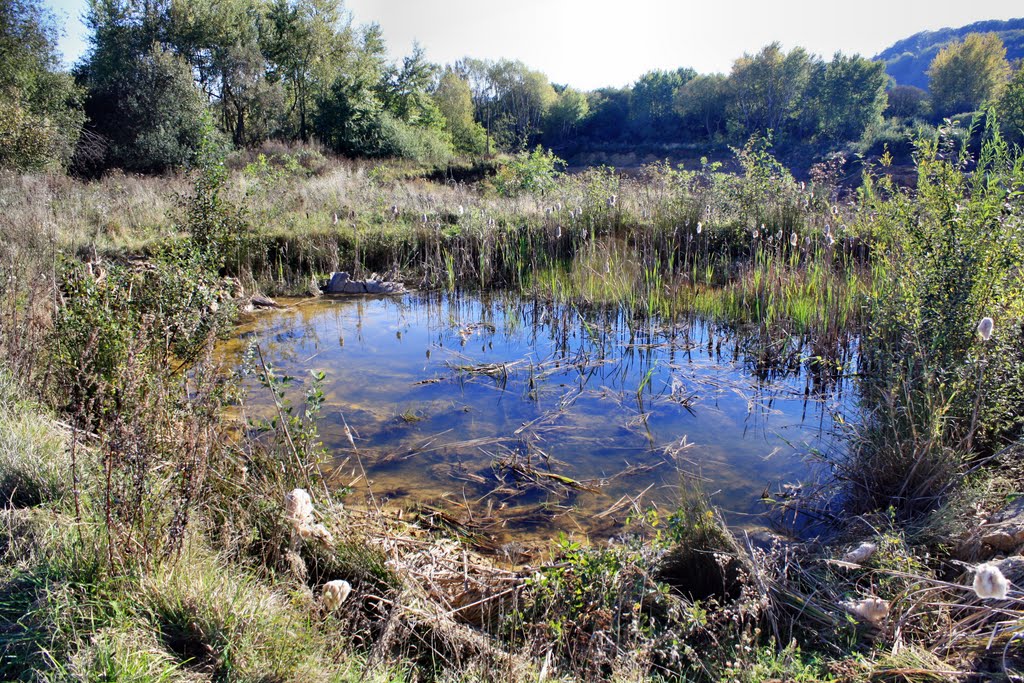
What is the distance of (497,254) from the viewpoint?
A: 9656 mm

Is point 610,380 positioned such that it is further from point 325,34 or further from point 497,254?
point 325,34

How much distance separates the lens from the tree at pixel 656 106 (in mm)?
52406

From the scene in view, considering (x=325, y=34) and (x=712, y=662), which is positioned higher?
(x=325, y=34)

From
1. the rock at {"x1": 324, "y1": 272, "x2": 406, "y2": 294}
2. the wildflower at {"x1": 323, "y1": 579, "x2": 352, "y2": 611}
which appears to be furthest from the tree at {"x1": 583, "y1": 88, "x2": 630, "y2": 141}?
the wildflower at {"x1": 323, "y1": 579, "x2": 352, "y2": 611}

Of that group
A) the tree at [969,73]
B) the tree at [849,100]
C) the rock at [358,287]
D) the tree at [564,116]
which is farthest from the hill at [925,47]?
the rock at [358,287]

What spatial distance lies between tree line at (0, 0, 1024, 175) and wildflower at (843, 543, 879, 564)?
5.15m

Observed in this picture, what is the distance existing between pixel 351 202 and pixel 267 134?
72.7 ft

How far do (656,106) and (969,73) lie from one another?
73.6 feet

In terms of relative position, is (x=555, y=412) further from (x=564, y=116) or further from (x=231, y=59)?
(x=564, y=116)

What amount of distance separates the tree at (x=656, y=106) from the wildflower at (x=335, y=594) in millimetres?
54275

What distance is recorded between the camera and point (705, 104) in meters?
50.2

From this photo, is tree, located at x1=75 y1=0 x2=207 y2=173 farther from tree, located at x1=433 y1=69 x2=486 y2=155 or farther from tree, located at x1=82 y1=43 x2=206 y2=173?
tree, located at x1=433 y1=69 x2=486 y2=155

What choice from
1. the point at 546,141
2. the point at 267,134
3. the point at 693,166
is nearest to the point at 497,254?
the point at 267,134

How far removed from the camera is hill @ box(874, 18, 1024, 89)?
2891 inches
